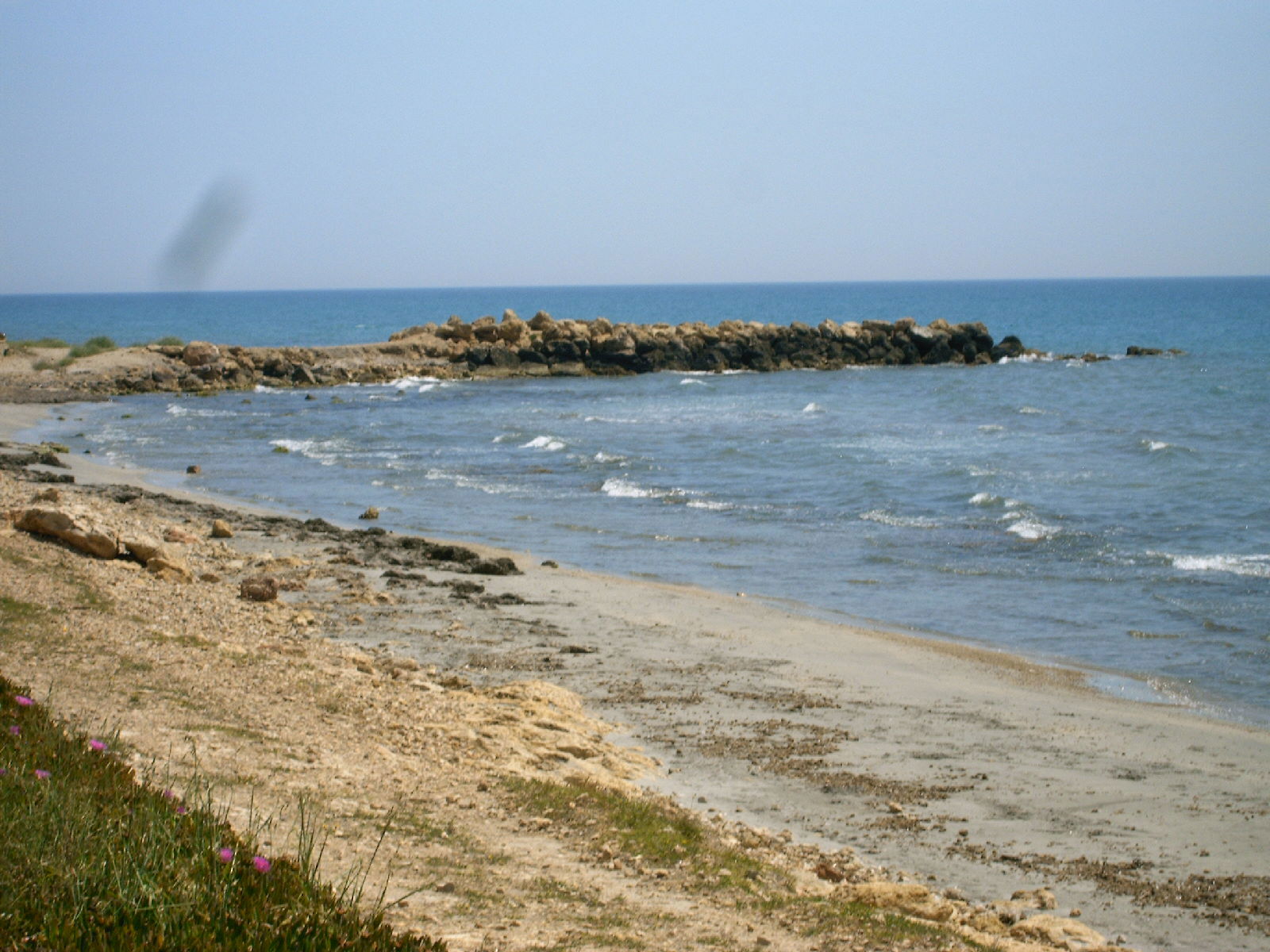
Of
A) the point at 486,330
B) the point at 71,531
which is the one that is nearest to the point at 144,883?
the point at 71,531

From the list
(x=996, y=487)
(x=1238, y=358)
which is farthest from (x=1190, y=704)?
(x=1238, y=358)

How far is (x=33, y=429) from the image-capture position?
34500 millimetres

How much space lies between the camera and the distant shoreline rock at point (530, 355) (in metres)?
51.1

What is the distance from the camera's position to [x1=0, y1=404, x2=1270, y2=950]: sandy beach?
638 cm

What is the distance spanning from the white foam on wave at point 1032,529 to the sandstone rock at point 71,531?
14.3 m

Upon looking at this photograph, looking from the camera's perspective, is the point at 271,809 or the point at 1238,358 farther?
the point at 1238,358

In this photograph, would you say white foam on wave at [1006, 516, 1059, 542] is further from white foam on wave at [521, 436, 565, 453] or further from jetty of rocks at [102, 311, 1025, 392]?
jetty of rocks at [102, 311, 1025, 392]

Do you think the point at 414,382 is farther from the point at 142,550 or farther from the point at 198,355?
the point at 142,550

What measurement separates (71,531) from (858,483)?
17190 millimetres

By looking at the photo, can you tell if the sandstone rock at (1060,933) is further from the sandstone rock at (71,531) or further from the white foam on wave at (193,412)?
the white foam on wave at (193,412)

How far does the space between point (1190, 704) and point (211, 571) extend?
11.0 metres

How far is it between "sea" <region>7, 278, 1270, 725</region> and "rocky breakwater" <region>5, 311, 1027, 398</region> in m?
3.04

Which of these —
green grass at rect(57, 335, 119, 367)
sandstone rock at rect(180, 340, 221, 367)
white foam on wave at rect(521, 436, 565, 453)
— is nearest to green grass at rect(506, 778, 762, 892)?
white foam on wave at rect(521, 436, 565, 453)

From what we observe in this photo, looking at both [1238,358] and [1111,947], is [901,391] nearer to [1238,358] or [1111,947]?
[1238,358]
